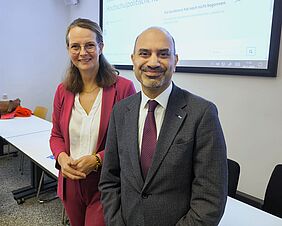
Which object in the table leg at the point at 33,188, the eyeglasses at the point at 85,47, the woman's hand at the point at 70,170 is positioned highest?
the eyeglasses at the point at 85,47

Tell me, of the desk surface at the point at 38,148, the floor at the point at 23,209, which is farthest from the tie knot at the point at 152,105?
the floor at the point at 23,209

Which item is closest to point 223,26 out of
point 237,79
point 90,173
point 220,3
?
point 220,3

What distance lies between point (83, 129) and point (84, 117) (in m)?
0.06

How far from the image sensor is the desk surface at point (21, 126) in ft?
9.73

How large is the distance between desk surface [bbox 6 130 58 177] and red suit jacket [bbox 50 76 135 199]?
0.53m

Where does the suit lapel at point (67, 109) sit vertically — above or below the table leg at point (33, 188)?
above

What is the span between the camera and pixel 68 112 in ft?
4.61

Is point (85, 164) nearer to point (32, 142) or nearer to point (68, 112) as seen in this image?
point (68, 112)

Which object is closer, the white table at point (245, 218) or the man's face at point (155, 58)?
the man's face at point (155, 58)

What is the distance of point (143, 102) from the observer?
1096mm

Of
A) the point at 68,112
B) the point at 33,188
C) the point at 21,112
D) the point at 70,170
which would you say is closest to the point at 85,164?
the point at 70,170

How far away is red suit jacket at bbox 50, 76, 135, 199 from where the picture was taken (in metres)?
1.36

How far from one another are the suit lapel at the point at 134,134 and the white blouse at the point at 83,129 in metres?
0.31

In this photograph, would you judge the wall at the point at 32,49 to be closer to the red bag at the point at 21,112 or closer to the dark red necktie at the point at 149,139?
the red bag at the point at 21,112
